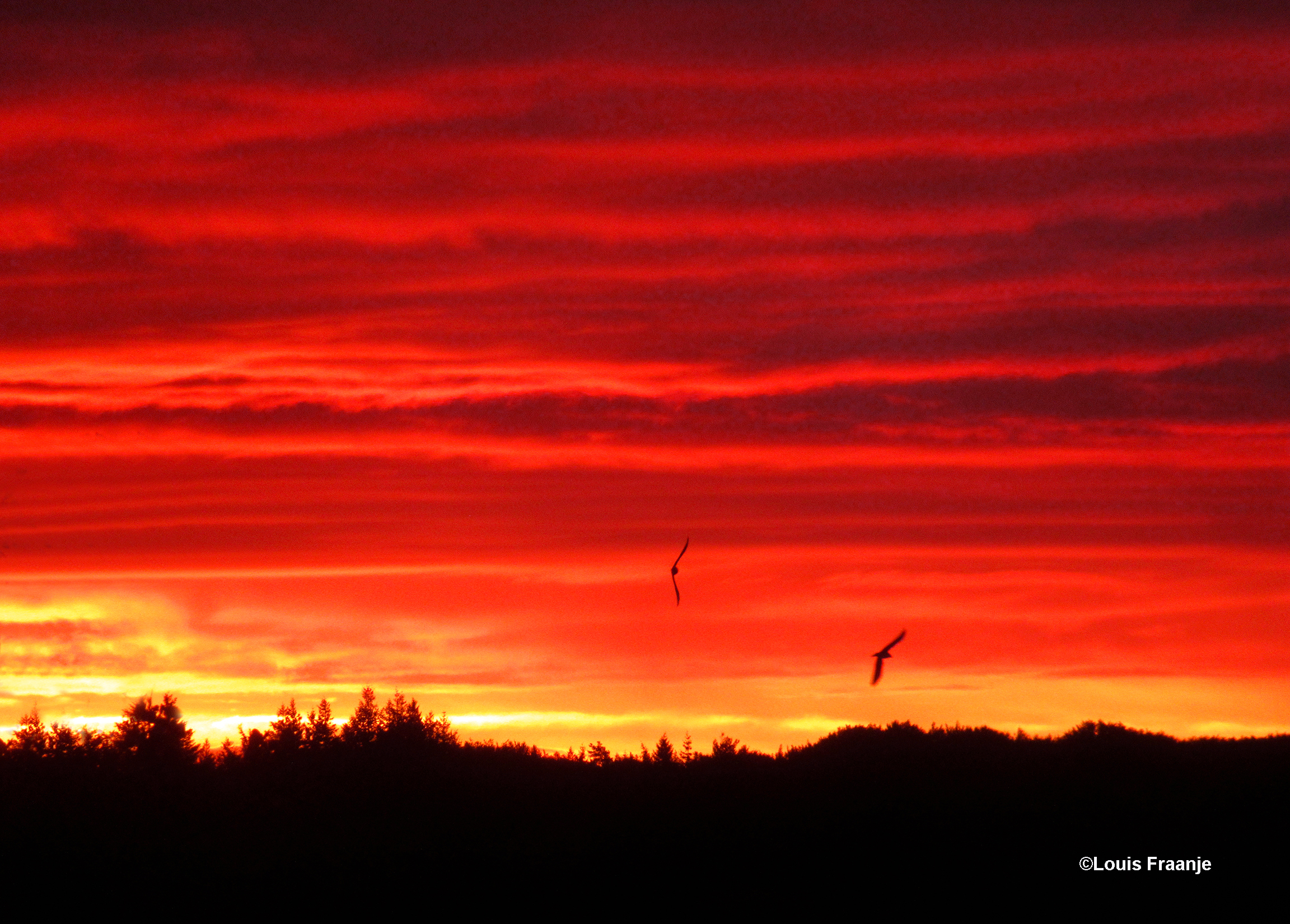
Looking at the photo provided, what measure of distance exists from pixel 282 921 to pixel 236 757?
36.0 feet

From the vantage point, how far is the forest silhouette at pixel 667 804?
29656mm

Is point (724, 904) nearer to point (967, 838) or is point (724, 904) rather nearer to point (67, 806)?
point (967, 838)

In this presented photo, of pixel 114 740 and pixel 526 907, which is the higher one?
pixel 114 740

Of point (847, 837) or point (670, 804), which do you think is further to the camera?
point (670, 804)

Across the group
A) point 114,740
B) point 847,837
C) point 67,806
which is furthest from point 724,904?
point 114,740

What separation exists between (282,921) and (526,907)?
15.5ft

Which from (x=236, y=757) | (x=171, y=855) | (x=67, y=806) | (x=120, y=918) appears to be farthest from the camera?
(x=236, y=757)

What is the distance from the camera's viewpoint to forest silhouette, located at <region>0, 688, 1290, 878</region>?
2966 cm

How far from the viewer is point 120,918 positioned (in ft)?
94.2

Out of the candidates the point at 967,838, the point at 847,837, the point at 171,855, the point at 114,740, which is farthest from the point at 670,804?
the point at 114,740

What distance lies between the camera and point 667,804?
32.6 metres

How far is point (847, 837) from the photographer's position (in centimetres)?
3034

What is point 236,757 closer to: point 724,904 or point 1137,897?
point 724,904

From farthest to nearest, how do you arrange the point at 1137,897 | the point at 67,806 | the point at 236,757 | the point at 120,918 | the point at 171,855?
the point at 236,757 → the point at 67,806 → the point at 171,855 → the point at 120,918 → the point at 1137,897
